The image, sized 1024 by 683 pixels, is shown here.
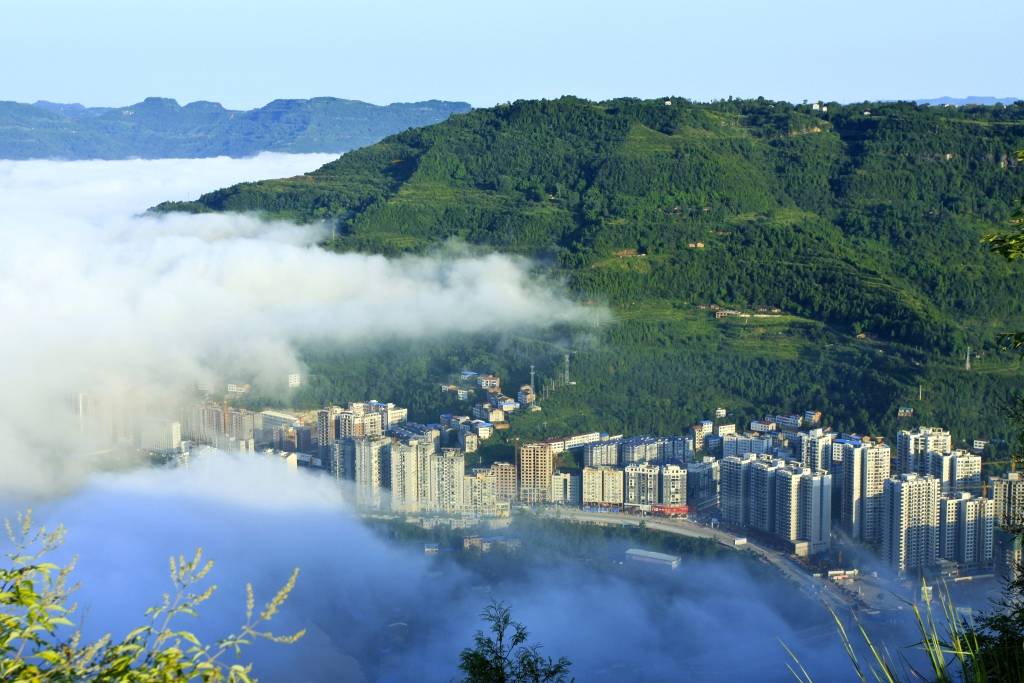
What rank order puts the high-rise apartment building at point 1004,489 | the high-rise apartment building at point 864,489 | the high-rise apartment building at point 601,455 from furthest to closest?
the high-rise apartment building at point 601,455 < the high-rise apartment building at point 864,489 < the high-rise apartment building at point 1004,489

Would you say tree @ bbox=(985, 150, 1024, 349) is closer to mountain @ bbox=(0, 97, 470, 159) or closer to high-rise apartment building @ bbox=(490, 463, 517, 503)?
high-rise apartment building @ bbox=(490, 463, 517, 503)

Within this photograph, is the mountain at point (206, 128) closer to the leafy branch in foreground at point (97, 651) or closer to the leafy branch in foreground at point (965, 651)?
the leafy branch in foreground at point (965, 651)

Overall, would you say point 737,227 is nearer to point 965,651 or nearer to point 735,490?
point 735,490

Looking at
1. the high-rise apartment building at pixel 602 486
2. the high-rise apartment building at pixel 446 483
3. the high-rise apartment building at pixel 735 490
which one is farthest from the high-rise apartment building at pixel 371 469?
the high-rise apartment building at pixel 735 490

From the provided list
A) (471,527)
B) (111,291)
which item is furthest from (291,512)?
(111,291)

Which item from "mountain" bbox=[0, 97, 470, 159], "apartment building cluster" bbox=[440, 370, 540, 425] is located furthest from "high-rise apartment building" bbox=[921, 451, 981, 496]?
"mountain" bbox=[0, 97, 470, 159]

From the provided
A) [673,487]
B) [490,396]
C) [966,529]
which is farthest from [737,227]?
[966,529]

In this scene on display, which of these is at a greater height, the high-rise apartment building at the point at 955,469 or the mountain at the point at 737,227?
the mountain at the point at 737,227
